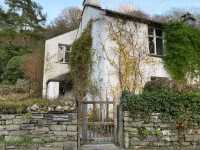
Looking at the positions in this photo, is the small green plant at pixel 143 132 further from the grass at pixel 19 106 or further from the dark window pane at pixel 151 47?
the dark window pane at pixel 151 47

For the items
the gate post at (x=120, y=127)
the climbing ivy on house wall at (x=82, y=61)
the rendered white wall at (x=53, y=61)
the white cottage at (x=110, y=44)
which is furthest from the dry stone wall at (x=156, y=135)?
the rendered white wall at (x=53, y=61)

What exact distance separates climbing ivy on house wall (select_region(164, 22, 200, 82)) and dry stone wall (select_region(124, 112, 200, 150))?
6.54 m

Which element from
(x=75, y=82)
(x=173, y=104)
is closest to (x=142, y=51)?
(x=75, y=82)

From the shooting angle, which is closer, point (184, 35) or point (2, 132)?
point (2, 132)

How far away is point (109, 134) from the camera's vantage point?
365 inches

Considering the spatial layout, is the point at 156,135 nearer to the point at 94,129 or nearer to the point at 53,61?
the point at 94,129

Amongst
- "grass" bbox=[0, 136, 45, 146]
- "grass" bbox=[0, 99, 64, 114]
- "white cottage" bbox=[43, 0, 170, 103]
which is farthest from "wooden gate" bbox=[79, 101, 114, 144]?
"white cottage" bbox=[43, 0, 170, 103]

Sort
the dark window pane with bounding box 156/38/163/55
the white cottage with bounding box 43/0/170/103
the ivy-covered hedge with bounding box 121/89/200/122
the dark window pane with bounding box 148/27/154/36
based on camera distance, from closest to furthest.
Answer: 1. the ivy-covered hedge with bounding box 121/89/200/122
2. the white cottage with bounding box 43/0/170/103
3. the dark window pane with bounding box 148/27/154/36
4. the dark window pane with bounding box 156/38/163/55

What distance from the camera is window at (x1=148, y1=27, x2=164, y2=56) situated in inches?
615

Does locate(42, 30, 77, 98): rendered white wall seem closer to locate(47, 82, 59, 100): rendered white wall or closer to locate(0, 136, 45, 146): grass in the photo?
locate(47, 82, 59, 100): rendered white wall

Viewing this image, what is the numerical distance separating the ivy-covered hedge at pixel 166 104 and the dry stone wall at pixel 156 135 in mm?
245

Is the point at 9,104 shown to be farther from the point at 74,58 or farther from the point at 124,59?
the point at 74,58

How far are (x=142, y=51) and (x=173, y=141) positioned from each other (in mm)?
7216

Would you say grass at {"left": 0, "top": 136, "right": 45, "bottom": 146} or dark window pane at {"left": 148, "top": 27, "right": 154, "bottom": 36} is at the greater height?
dark window pane at {"left": 148, "top": 27, "right": 154, "bottom": 36}
